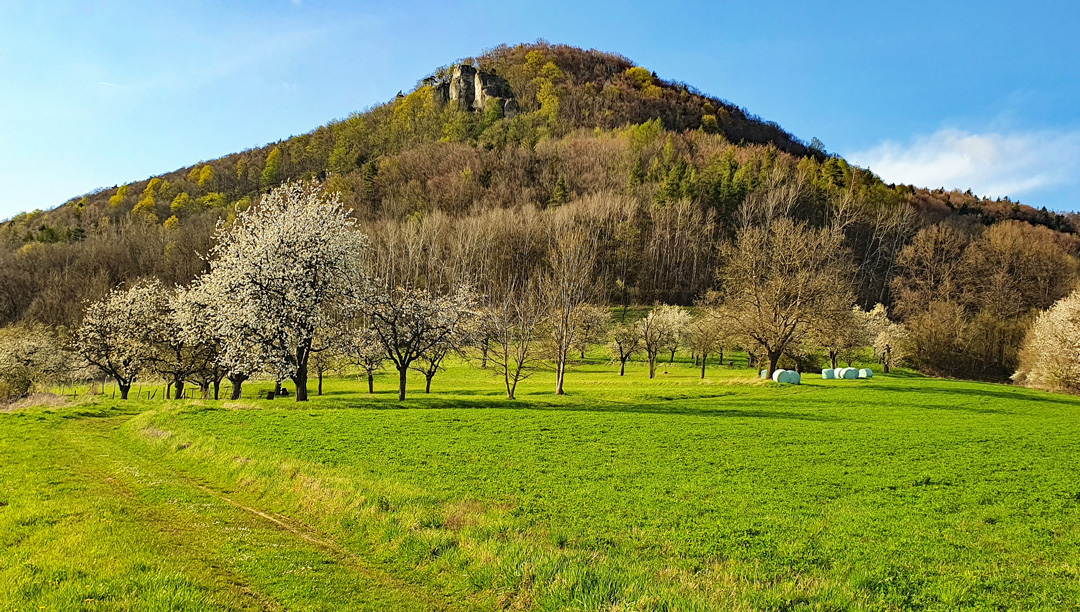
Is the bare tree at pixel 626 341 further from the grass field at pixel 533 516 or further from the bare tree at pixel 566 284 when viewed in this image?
the grass field at pixel 533 516

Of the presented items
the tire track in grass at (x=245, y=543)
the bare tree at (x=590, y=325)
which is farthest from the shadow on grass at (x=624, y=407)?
the bare tree at (x=590, y=325)

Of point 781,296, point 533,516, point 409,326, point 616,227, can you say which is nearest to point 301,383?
point 409,326

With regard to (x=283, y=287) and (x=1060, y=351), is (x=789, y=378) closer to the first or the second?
(x=1060, y=351)

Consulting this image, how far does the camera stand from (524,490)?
15773mm

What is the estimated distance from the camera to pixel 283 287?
3875 cm

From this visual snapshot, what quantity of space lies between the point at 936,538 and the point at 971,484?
689 cm

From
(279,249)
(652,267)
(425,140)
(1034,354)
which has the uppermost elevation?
(425,140)

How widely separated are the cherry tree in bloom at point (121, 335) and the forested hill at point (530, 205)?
107ft

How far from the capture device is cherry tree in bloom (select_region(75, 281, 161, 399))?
175 ft

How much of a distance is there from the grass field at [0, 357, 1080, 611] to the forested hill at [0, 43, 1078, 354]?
73.9 meters

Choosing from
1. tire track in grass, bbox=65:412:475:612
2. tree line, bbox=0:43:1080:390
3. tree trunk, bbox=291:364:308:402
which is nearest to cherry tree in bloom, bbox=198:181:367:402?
tree trunk, bbox=291:364:308:402

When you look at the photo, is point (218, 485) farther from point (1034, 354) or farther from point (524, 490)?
point (1034, 354)

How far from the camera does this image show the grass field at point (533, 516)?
9508 millimetres

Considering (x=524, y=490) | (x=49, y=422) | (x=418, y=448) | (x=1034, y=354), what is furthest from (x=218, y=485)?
(x=1034, y=354)
